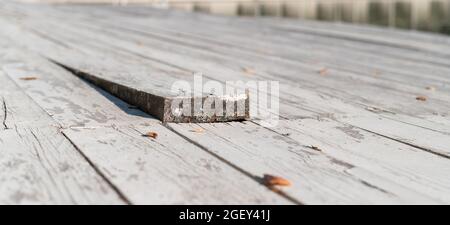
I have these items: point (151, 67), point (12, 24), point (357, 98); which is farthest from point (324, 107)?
point (12, 24)

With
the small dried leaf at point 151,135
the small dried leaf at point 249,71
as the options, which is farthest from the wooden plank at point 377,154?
the small dried leaf at point 249,71

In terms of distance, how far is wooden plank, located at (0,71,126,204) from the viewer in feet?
2.40

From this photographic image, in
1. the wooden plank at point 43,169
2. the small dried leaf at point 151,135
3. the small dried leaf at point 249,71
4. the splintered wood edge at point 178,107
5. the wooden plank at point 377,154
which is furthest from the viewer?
the small dried leaf at point 249,71

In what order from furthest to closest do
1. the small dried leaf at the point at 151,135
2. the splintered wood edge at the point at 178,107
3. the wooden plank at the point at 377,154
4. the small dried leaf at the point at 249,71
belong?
the small dried leaf at the point at 249,71 → the splintered wood edge at the point at 178,107 → the small dried leaf at the point at 151,135 → the wooden plank at the point at 377,154

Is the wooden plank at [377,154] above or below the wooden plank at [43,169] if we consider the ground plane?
below

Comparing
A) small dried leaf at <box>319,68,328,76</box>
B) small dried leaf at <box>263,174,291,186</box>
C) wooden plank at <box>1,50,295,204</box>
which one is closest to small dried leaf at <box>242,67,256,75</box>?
small dried leaf at <box>319,68,328,76</box>

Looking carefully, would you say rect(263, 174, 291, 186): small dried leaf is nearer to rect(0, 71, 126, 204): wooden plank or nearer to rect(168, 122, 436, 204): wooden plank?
rect(168, 122, 436, 204): wooden plank

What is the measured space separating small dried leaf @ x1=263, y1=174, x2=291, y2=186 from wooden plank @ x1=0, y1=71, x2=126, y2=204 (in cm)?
19

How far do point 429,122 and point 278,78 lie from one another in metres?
0.62

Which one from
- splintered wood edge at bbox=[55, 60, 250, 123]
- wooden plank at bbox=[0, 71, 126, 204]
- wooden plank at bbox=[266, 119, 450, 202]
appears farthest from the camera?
splintered wood edge at bbox=[55, 60, 250, 123]

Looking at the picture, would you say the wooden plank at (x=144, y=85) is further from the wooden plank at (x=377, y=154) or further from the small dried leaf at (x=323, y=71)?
the small dried leaf at (x=323, y=71)

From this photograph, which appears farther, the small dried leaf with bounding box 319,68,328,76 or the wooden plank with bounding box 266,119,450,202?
the small dried leaf with bounding box 319,68,328,76

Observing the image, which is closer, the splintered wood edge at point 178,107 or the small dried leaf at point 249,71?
the splintered wood edge at point 178,107

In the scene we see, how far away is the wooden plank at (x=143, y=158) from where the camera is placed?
750mm
